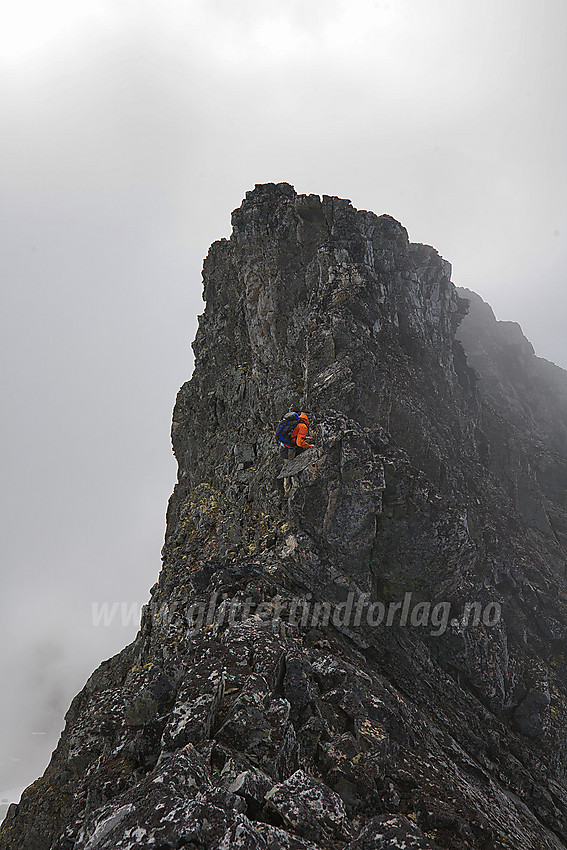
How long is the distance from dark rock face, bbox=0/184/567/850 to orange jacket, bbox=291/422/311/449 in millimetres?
1209

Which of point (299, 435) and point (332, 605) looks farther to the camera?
point (299, 435)

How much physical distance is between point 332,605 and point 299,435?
332 inches

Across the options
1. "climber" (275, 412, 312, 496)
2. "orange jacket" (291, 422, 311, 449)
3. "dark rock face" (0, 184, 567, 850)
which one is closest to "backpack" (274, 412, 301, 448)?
"climber" (275, 412, 312, 496)

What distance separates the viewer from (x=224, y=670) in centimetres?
1277

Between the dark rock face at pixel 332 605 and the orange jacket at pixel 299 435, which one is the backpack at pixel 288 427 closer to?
the orange jacket at pixel 299 435

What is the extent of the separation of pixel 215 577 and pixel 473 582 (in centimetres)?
1354

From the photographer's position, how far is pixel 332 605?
19.2 metres

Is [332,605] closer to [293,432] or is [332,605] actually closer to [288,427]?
[293,432]

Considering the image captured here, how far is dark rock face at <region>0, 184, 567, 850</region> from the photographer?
984 centimetres

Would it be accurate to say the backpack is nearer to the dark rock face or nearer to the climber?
the climber

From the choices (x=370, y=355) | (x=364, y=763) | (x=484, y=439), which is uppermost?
(x=484, y=439)

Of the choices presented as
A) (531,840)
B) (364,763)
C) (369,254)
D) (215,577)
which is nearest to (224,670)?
(364,763)

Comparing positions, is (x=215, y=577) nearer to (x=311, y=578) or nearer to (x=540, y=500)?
(x=311, y=578)

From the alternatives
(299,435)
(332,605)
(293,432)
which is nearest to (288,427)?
(293,432)
